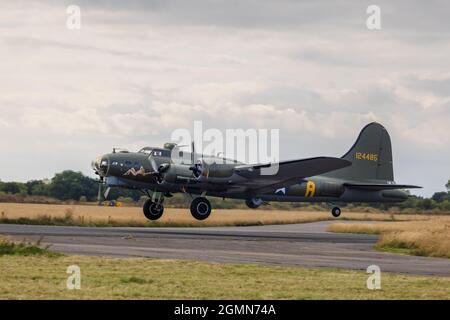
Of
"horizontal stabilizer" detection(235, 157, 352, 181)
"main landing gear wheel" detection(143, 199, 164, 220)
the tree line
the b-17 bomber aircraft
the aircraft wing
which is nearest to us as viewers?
"horizontal stabilizer" detection(235, 157, 352, 181)

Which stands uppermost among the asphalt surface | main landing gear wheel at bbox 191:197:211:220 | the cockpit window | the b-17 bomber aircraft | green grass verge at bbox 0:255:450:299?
the cockpit window

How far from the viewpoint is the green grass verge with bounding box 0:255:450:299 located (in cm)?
1678

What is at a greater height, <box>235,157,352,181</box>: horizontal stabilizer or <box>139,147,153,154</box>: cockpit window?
<box>139,147,153,154</box>: cockpit window

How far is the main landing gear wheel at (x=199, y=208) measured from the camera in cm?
4450

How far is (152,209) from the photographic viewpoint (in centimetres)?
4678

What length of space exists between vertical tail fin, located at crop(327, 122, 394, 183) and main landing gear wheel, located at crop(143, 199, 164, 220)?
13594mm

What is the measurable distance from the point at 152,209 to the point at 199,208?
3517 millimetres

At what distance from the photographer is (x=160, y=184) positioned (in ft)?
148

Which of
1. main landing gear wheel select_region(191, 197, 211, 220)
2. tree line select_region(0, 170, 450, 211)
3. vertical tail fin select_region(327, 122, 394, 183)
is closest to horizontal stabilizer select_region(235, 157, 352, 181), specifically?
main landing gear wheel select_region(191, 197, 211, 220)

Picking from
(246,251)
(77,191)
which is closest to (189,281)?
(246,251)

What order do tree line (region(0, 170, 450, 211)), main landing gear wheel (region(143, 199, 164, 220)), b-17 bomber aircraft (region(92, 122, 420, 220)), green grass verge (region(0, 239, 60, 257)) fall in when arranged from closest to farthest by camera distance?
1. green grass verge (region(0, 239, 60, 257))
2. b-17 bomber aircraft (region(92, 122, 420, 220))
3. main landing gear wheel (region(143, 199, 164, 220))
4. tree line (region(0, 170, 450, 211))

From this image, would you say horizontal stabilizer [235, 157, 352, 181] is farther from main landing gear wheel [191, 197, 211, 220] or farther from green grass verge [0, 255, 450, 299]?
green grass verge [0, 255, 450, 299]
